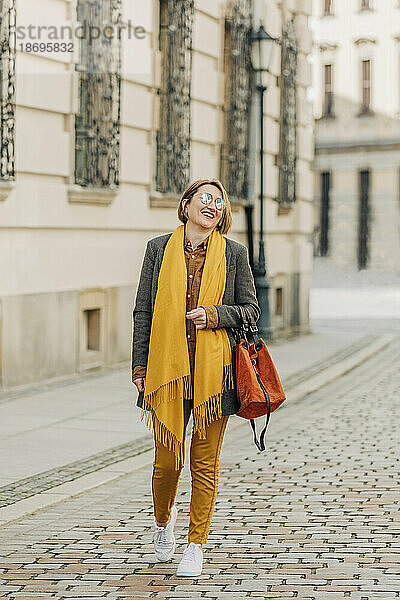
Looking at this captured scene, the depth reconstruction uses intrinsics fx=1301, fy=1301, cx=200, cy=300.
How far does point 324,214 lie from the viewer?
5906cm

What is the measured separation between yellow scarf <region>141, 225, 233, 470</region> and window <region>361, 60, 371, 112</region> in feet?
167

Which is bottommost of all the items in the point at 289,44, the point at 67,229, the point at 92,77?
the point at 67,229

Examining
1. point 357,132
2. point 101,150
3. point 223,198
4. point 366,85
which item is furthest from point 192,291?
point 357,132

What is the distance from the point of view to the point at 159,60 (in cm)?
1667

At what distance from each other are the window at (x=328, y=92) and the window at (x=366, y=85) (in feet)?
4.82

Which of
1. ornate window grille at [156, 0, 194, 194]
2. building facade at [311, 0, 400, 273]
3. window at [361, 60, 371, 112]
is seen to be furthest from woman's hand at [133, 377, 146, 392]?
window at [361, 60, 371, 112]

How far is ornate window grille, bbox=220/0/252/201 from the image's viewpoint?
1961 cm

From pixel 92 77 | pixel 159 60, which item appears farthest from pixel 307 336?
pixel 92 77

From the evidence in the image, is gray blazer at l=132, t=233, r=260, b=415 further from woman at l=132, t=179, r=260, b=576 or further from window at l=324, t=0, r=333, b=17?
window at l=324, t=0, r=333, b=17

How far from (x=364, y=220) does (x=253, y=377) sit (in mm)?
52517

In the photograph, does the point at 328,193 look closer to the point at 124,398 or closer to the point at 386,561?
the point at 124,398

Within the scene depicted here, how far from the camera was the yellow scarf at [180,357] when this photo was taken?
609cm

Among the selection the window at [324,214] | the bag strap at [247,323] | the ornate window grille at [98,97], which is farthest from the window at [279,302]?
the window at [324,214]

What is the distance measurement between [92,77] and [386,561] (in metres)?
9.60
